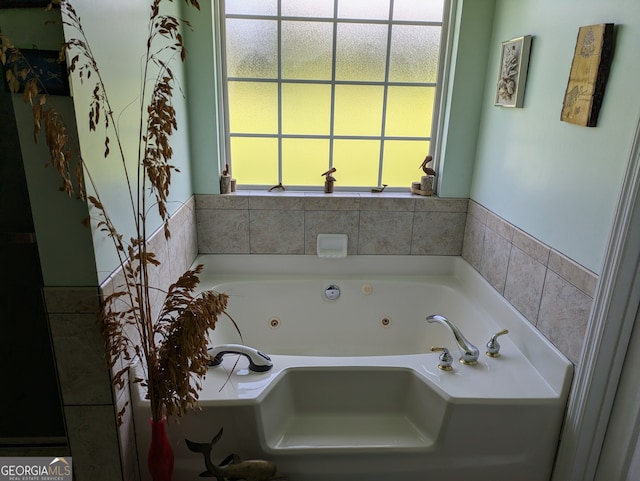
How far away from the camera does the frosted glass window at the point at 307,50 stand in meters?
2.45

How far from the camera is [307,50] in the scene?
2.48 metres

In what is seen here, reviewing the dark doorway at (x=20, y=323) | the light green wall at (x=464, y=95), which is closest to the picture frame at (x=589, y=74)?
the light green wall at (x=464, y=95)

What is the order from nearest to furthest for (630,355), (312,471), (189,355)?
(189,355) < (630,355) < (312,471)

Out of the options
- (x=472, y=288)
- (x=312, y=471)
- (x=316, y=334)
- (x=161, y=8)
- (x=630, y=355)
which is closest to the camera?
(x=630, y=355)

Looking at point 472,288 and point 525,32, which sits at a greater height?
point 525,32

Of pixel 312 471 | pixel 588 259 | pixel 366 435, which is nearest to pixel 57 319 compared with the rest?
pixel 312 471

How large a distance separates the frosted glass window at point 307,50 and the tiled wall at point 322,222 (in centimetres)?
67

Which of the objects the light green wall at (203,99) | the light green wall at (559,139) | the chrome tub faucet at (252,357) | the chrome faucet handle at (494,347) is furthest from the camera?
the light green wall at (203,99)

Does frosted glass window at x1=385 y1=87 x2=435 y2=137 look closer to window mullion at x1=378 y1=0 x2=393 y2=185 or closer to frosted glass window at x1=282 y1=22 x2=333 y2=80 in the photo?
window mullion at x1=378 y1=0 x2=393 y2=185

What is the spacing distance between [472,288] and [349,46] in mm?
1468

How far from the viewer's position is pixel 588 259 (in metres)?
1.53

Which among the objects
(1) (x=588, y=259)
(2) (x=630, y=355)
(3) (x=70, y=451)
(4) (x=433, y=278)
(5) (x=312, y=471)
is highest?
(1) (x=588, y=259)

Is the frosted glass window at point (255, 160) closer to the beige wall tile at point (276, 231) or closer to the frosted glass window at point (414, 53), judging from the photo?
the beige wall tile at point (276, 231)

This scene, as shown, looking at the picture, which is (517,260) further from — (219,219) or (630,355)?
(219,219)
